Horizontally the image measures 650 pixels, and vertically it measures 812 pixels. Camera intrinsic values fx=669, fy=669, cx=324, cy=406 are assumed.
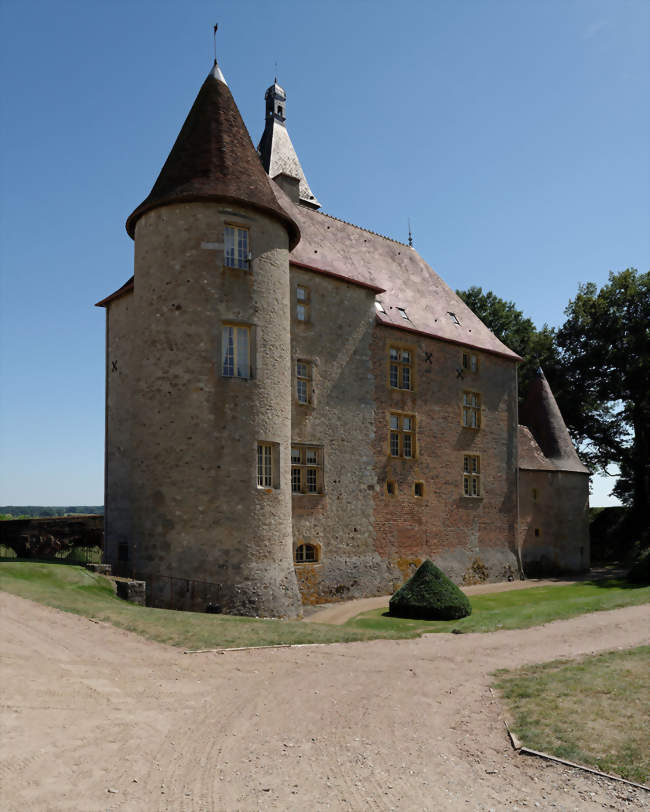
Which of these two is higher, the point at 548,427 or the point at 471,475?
the point at 548,427

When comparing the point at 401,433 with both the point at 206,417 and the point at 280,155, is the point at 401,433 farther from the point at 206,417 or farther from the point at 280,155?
the point at 280,155

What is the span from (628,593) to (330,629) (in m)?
13.0

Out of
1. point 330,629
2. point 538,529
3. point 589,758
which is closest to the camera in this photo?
point 589,758

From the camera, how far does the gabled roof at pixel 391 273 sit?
2631cm

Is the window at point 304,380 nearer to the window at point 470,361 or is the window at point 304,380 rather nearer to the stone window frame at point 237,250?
the stone window frame at point 237,250

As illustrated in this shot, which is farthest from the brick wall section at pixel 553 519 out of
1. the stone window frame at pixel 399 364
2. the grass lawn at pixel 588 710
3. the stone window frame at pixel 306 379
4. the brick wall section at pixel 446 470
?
the grass lawn at pixel 588 710

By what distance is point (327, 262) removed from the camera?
25.7 metres

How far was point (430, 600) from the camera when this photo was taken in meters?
19.3

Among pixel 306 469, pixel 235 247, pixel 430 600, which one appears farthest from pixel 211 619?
pixel 235 247

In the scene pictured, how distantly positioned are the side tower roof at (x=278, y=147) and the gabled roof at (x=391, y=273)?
6.34 m

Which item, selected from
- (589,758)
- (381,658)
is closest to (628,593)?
(381,658)

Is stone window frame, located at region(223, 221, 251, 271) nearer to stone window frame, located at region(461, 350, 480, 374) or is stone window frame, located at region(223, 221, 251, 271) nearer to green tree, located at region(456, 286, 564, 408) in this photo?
stone window frame, located at region(461, 350, 480, 374)

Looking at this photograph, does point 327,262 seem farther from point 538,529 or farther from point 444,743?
point 444,743

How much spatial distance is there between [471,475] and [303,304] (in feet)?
39.1
